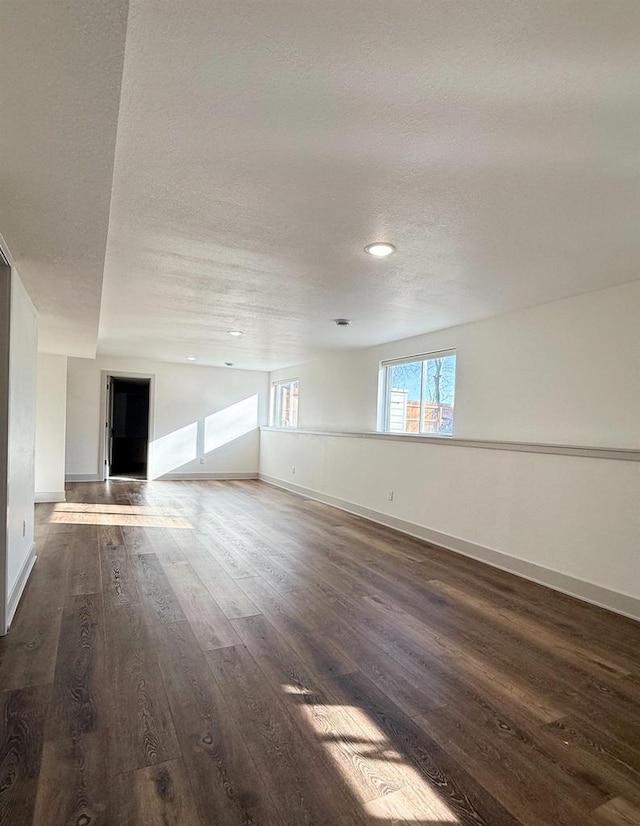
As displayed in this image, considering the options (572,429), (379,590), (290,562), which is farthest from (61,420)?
(572,429)

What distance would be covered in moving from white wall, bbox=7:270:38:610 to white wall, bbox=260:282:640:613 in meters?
3.50

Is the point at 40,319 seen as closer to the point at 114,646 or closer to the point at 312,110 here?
the point at 114,646

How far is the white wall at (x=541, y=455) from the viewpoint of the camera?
119 inches

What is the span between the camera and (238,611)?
108 inches

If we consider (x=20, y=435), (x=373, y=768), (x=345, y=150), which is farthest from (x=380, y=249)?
(x=20, y=435)

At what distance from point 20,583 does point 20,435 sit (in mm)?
952

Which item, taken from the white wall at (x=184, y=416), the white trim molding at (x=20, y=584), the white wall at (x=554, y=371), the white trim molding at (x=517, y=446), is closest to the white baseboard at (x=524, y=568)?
the white trim molding at (x=517, y=446)

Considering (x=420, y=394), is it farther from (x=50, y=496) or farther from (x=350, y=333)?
(x=50, y=496)

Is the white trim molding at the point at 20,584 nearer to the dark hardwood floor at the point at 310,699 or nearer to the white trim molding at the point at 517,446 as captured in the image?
the dark hardwood floor at the point at 310,699

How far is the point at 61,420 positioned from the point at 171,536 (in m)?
2.67

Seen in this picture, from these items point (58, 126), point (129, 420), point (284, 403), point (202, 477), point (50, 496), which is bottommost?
point (202, 477)

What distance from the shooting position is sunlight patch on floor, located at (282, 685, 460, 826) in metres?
1.38

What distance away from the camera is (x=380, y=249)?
8.58 ft

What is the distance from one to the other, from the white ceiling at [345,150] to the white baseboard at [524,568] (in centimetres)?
209
